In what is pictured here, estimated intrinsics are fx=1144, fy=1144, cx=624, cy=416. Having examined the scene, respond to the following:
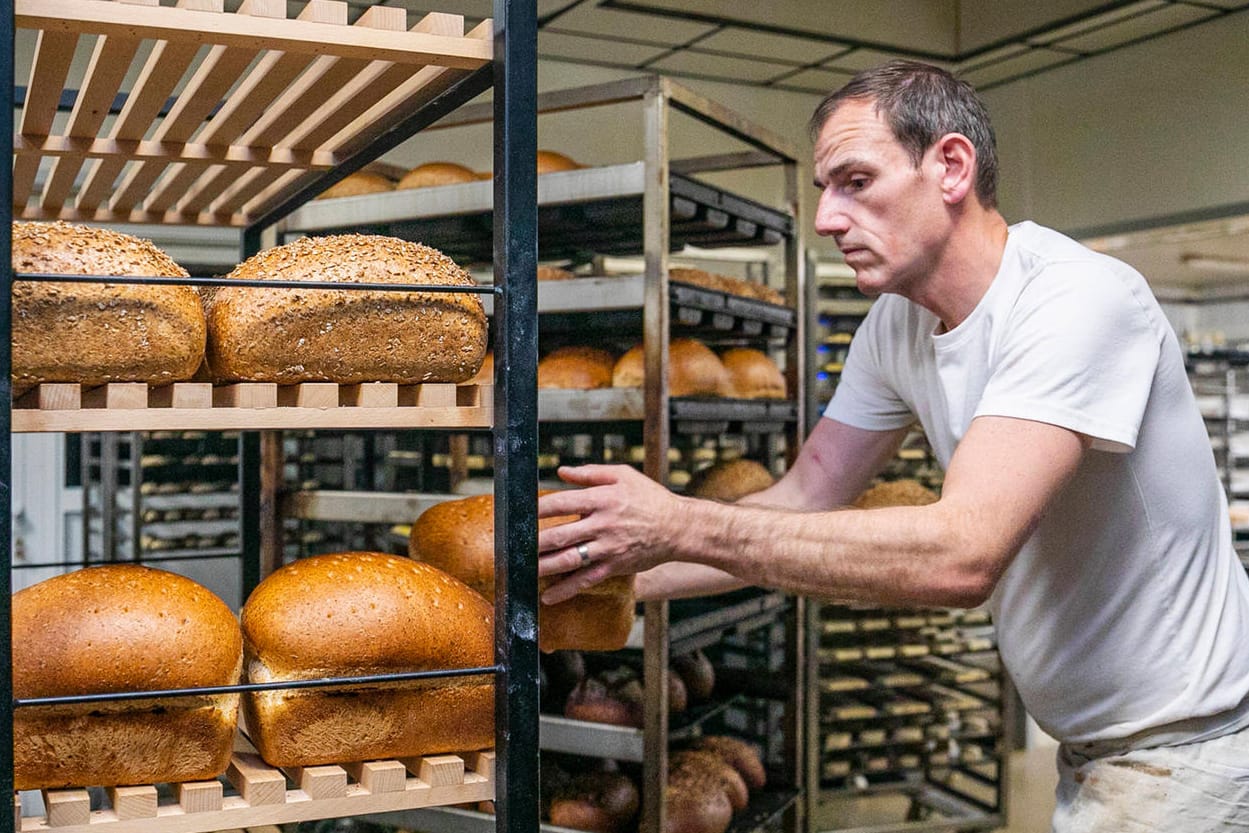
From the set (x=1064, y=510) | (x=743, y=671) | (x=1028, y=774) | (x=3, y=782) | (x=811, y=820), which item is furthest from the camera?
(x=1028, y=774)

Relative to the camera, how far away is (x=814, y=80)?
18.0ft

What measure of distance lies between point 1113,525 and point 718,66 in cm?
404

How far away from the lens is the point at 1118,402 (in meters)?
1.48

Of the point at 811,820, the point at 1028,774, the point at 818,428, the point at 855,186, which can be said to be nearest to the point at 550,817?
the point at 818,428

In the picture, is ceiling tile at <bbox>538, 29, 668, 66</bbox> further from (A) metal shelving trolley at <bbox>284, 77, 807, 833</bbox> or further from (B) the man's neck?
(B) the man's neck

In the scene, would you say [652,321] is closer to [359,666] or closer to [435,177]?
[435,177]

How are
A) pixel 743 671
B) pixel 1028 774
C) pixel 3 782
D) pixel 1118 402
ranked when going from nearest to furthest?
pixel 3 782
pixel 1118 402
pixel 743 671
pixel 1028 774

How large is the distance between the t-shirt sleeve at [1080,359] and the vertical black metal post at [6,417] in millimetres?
1122

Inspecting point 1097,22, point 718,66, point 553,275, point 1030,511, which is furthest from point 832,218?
point 718,66

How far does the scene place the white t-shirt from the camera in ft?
4.90

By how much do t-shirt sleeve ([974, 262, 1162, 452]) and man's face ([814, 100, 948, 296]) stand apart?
0.62ft

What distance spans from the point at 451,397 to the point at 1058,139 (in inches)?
189

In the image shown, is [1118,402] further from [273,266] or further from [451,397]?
[273,266]

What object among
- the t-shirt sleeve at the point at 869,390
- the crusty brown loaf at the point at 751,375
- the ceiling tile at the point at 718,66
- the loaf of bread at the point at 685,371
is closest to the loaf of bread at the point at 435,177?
the loaf of bread at the point at 685,371
